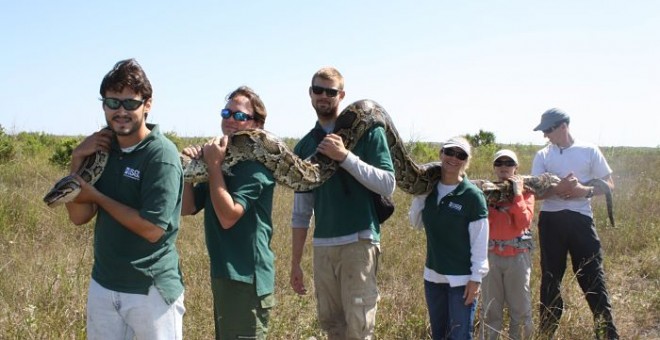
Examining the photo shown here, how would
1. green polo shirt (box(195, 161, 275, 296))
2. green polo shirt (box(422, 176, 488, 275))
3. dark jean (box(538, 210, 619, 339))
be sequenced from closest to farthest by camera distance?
green polo shirt (box(195, 161, 275, 296))
green polo shirt (box(422, 176, 488, 275))
dark jean (box(538, 210, 619, 339))

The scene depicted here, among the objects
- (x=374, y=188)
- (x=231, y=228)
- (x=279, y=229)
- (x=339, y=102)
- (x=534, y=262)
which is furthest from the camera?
(x=279, y=229)

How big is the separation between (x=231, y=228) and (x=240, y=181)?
0.37m

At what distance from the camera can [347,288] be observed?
4809 millimetres

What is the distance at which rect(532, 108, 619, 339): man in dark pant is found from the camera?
647 centimetres

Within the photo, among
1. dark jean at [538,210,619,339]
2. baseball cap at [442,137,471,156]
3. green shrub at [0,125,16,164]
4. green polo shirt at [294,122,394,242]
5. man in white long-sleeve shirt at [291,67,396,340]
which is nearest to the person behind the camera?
man in white long-sleeve shirt at [291,67,396,340]

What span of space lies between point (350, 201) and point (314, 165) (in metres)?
0.49

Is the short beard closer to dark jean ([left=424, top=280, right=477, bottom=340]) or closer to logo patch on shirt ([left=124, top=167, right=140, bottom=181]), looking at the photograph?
dark jean ([left=424, top=280, right=477, bottom=340])

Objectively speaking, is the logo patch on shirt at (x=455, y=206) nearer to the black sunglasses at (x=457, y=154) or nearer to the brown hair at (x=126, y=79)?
the black sunglasses at (x=457, y=154)

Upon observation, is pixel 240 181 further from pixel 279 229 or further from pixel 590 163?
pixel 279 229

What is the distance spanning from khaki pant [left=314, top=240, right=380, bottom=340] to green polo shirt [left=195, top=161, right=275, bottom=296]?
36.6 inches

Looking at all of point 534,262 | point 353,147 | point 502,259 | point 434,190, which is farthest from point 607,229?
point 353,147

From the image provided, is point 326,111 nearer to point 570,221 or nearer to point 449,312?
point 449,312

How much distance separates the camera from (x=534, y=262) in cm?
908

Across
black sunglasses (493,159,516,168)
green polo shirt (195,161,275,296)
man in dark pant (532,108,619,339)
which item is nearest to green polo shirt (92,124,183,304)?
green polo shirt (195,161,275,296)
